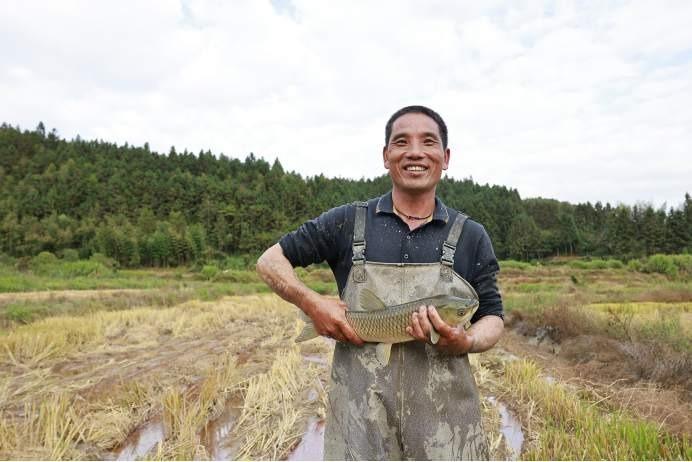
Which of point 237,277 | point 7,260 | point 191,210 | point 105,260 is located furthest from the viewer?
point 191,210

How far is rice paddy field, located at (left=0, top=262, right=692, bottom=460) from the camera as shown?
571 cm

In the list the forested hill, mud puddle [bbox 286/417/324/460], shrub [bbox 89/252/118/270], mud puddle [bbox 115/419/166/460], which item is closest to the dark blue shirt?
mud puddle [bbox 286/417/324/460]

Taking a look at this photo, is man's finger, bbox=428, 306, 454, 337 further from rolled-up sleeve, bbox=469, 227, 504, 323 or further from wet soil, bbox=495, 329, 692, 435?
wet soil, bbox=495, 329, 692, 435

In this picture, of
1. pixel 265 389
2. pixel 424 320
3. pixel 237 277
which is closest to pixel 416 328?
pixel 424 320

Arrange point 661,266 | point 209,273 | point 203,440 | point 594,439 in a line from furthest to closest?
point 209,273
point 661,266
point 203,440
point 594,439

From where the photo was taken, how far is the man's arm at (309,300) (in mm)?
2314

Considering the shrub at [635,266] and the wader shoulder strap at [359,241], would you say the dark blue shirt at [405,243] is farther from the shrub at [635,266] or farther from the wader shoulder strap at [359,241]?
the shrub at [635,266]

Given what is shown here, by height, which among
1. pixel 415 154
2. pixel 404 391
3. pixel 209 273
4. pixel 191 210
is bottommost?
pixel 209 273

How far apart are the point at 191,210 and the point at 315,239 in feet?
338

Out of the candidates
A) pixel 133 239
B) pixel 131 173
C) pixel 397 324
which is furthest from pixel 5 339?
pixel 131 173

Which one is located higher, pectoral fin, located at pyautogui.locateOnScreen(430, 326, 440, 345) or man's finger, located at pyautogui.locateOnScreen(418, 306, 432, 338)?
man's finger, located at pyautogui.locateOnScreen(418, 306, 432, 338)

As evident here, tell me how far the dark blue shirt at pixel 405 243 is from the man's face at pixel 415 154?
0.63 ft

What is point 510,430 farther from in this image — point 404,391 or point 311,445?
point 404,391

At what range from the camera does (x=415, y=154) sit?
2422 millimetres
